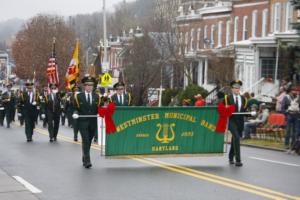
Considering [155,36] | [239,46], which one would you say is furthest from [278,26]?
[155,36]

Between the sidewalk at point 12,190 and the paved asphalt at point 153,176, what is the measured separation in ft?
0.35

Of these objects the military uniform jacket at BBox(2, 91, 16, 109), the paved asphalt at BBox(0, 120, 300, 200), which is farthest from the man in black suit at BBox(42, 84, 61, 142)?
the military uniform jacket at BBox(2, 91, 16, 109)

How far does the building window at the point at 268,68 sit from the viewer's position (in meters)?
39.2

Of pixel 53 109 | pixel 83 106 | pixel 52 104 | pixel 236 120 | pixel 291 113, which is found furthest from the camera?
pixel 52 104

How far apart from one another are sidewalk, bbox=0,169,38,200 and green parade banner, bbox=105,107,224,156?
102 inches

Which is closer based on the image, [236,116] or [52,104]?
[236,116]

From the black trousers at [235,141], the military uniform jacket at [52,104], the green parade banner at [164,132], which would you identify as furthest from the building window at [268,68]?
the green parade banner at [164,132]

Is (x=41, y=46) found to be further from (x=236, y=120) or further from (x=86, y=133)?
(x=236, y=120)

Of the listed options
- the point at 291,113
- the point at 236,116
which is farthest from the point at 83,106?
the point at 291,113

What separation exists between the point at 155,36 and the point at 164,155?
3547cm

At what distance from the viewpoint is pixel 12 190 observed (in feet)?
40.0

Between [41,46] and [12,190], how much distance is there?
5977cm

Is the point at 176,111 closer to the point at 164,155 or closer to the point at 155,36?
the point at 164,155

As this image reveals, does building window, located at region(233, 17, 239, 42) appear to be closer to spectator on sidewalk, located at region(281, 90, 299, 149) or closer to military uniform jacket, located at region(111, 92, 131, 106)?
spectator on sidewalk, located at region(281, 90, 299, 149)
